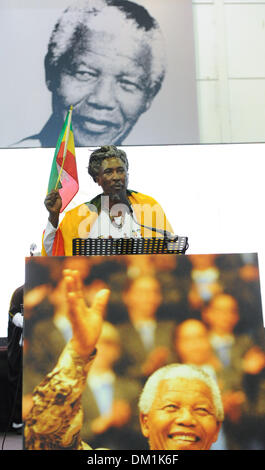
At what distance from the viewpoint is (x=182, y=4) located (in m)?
5.73

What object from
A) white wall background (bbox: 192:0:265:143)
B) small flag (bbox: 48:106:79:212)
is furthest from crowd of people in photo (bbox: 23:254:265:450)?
white wall background (bbox: 192:0:265:143)

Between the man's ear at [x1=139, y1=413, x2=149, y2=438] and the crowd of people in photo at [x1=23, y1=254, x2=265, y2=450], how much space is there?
15 mm

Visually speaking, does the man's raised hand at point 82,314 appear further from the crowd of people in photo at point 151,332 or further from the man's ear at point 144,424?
the man's ear at point 144,424

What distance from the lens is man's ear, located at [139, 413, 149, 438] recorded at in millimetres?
1541

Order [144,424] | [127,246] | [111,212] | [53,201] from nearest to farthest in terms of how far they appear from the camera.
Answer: [144,424] < [127,246] < [53,201] < [111,212]

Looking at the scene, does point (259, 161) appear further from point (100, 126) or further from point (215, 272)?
point (215, 272)

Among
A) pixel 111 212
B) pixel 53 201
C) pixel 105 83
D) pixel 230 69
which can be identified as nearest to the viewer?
pixel 53 201

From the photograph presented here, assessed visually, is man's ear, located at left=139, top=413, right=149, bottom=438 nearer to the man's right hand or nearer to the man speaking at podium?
the man's right hand

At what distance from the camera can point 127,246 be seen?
183 cm

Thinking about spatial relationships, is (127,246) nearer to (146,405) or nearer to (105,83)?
(146,405)

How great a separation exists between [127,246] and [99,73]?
3958 millimetres

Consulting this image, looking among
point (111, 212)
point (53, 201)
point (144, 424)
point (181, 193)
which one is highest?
point (181, 193)

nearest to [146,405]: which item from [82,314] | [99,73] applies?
[82,314]

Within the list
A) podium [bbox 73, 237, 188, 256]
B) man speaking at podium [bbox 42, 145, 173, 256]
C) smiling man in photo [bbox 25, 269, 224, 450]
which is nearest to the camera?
smiling man in photo [bbox 25, 269, 224, 450]
